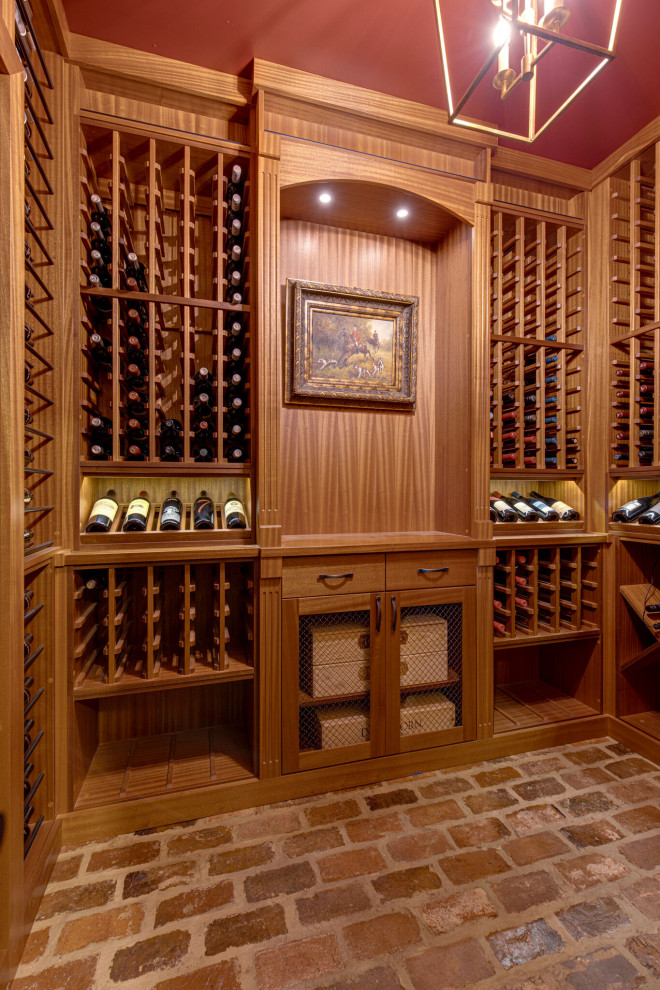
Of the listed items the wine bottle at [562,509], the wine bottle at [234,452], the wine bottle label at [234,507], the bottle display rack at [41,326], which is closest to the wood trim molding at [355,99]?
the bottle display rack at [41,326]

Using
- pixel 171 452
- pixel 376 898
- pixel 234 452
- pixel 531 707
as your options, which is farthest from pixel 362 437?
pixel 376 898

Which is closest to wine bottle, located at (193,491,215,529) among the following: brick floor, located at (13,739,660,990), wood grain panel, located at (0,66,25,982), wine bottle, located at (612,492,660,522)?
wood grain panel, located at (0,66,25,982)

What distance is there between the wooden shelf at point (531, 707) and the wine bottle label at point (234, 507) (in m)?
1.57

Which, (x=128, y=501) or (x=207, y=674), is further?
(x=128, y=501)

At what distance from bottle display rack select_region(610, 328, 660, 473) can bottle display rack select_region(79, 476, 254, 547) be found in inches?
75.1

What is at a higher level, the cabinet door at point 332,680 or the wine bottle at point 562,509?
the wine bottle at point 562,509

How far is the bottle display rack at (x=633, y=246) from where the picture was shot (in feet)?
7.34

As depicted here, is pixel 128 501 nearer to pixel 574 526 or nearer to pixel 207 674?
pixel 207 674

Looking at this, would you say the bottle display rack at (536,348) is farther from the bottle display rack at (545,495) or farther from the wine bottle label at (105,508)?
the wine bottle label at (105,508)

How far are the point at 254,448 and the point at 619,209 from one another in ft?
7.54

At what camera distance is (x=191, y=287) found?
6.17 feet

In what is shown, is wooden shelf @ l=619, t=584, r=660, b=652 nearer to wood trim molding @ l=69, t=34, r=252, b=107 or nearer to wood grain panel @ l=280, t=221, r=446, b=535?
wood grain panel @ l=280, t=221, r=446, b=535

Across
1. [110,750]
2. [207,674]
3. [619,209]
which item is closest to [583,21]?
[619,209]

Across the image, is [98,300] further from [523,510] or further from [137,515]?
[523,510]
